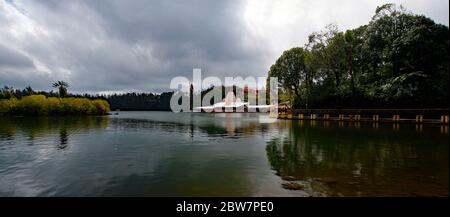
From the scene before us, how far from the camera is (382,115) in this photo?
46.8 metres

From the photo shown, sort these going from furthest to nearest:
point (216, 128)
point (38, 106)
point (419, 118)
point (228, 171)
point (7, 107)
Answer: point (38, 106), point (7, 107), point (216, 128), point (419, 118), point (228, 171)

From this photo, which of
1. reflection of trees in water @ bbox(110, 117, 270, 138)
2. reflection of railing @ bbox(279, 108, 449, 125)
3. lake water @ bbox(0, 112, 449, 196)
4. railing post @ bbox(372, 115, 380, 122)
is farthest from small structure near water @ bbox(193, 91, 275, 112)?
lake water @ bbox(0, 112, 449, 196)

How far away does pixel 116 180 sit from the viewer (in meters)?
12.2

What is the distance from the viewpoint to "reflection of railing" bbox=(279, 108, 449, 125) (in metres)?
39.5

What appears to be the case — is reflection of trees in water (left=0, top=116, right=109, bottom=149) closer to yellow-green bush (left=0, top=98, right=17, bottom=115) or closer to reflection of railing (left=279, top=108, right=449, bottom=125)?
reflection of railing (left=279, top=108, right=449, bottom=125)

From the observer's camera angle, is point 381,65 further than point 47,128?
Yes

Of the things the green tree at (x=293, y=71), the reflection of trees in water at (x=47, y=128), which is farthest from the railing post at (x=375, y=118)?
the reflection of trees in water at (x=47, y=128)

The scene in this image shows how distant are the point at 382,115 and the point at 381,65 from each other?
9302mm

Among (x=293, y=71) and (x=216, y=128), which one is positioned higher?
(x=293, y=71)

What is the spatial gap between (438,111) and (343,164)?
111ft

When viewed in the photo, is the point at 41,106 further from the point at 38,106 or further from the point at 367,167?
the point at 367,167

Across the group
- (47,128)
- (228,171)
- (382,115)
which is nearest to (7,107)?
(47,128)
